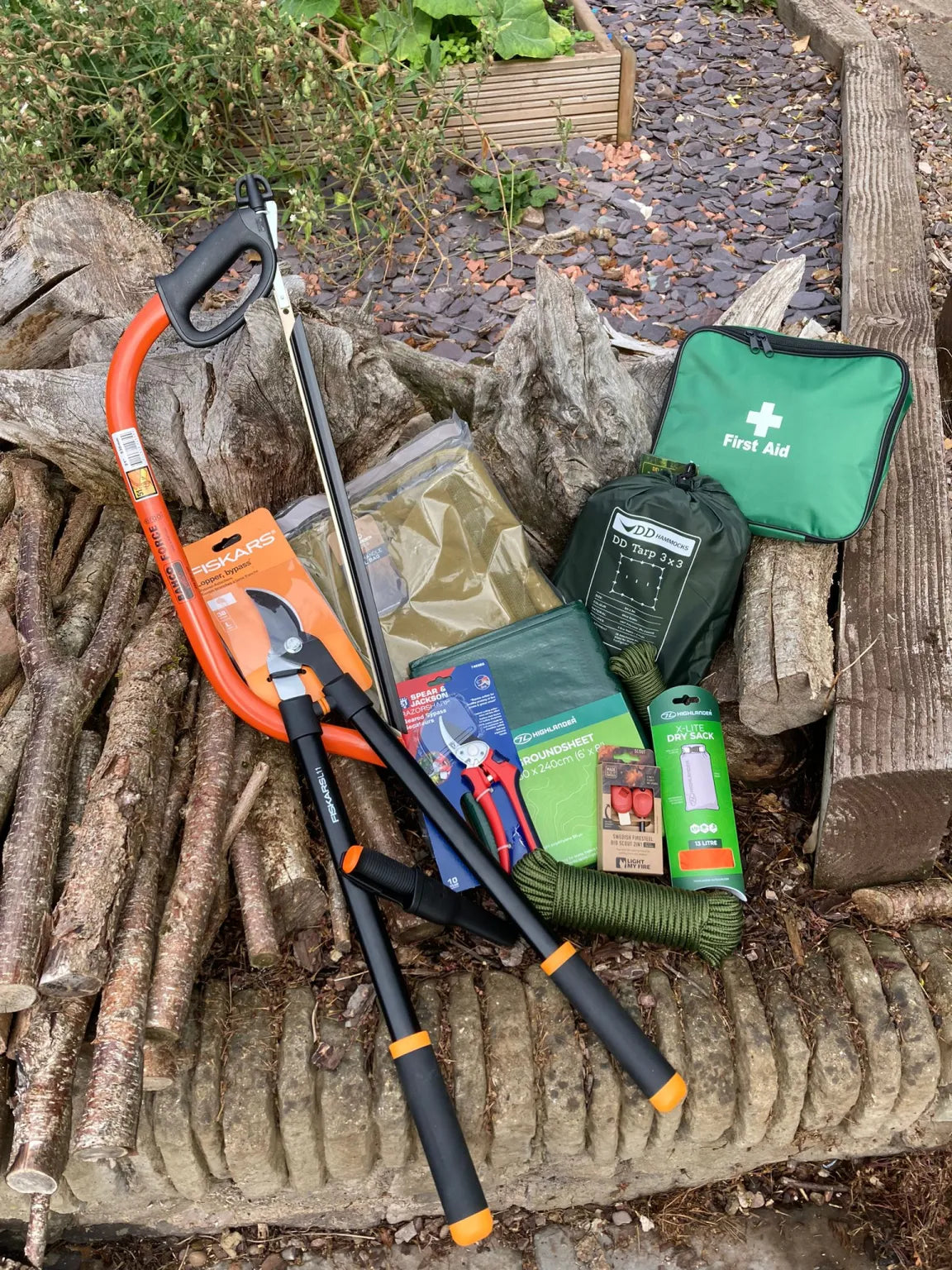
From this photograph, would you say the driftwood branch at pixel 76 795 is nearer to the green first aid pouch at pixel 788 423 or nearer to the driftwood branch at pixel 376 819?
the driftwood branch at pixel 376 819

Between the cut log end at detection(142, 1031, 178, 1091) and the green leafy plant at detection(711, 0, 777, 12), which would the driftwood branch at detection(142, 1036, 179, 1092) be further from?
the green leafy plant at detection(711, 0, 777, 12)

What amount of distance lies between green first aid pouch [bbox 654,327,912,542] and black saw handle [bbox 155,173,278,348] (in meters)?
1.10

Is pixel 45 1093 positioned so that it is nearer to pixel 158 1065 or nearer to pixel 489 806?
pixel 158 1065

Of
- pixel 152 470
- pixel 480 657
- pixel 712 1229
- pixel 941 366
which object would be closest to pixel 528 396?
pixel 480 657

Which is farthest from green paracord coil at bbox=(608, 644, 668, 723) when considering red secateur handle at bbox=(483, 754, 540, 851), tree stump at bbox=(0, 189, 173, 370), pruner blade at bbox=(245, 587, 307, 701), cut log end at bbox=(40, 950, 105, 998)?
tree stump at bbox=(0, 189, 173, 370)

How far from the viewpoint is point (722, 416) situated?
7.94 feet

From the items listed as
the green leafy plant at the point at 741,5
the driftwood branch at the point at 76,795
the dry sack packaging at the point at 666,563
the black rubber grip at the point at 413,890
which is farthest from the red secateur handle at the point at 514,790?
the green leafy plant at the point at 741,5

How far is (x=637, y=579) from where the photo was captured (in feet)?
7.54

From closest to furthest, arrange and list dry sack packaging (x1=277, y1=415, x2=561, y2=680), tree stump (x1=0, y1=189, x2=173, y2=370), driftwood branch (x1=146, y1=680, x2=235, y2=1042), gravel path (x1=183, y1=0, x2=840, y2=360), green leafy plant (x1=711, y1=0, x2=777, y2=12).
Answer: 1. driftwood branch (x1=146, y1=680, x2=235, y2=1042)
2. dry sack packaging (x1=277, y1=415, x2=561, y2=680)
3. tree stump (x1=0, y1=189, x2=173, y2=370)
4. gravel path (x1=183, y1=0, x2=840, y2=360)
5. green leafy plant (x1=711, y1=0, x2=777, y2=12)

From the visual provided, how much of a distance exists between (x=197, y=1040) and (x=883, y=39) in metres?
4.61

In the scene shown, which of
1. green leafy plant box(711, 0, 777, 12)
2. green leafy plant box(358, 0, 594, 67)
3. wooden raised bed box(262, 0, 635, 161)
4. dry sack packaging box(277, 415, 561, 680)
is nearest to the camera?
dry sack packaging box(277, 415, 561, 680)

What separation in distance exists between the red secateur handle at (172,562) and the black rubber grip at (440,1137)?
624 millimetres

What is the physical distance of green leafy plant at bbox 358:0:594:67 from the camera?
11.1ft

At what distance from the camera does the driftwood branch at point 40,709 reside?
167 centimetres
